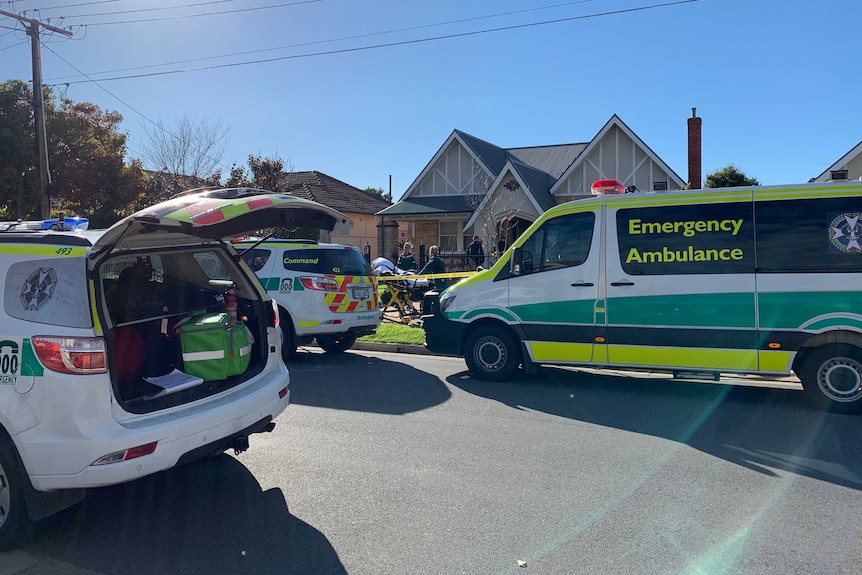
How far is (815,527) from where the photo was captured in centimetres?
381

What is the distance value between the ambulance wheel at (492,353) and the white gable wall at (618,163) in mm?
15697

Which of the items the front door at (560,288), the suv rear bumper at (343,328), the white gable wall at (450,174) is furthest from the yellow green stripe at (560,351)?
the white gable wall at (450,174)

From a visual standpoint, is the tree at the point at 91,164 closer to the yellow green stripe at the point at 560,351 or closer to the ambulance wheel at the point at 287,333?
the ambulance wheel at the point at 287,333

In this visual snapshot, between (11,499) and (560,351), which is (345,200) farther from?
(11,499)

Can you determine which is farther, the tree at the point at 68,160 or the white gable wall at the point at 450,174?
the white gable wall at the point at 450,174

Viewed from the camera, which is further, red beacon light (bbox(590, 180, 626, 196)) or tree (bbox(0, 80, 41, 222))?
tree (bbox(0, 80, 41, 222))

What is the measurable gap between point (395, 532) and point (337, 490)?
0.80m

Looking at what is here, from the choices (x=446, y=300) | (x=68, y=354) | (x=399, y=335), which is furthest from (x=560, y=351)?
(x=68, y=354)

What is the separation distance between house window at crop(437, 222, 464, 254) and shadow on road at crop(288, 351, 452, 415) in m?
15.6

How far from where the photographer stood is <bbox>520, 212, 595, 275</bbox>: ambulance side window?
727cm

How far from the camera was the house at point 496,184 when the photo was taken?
21.5 metres

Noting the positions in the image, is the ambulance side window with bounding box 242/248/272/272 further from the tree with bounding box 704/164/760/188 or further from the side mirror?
the tree with bounding box 704/164/760/188

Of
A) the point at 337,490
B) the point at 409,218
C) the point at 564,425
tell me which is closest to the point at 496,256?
the point at 409,218

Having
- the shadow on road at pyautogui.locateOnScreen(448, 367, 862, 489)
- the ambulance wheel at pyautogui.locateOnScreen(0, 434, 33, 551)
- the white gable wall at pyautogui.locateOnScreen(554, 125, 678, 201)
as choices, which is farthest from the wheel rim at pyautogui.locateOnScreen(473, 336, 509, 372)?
the white gable wall at pyautogui.locateOnScreen(554, 125, 678, 201)
